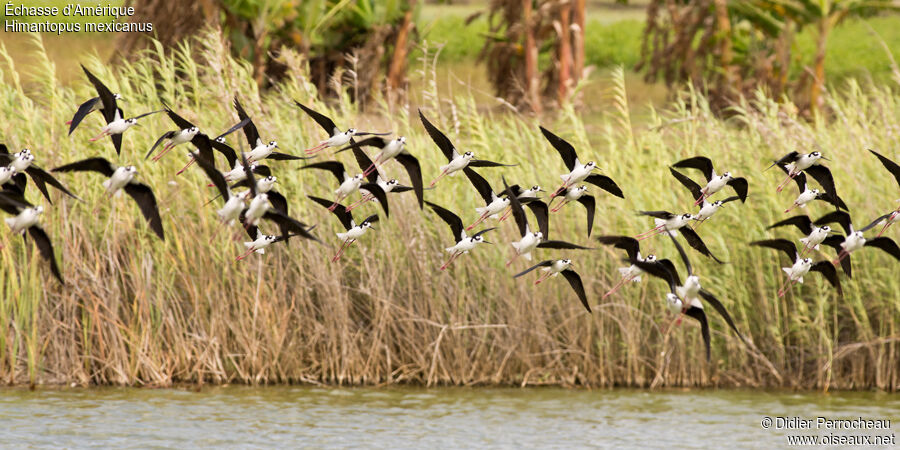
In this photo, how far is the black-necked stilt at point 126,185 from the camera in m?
4.60

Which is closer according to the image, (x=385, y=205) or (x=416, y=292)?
(x=385, y=205)

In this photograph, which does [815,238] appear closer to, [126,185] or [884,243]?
[884,243]

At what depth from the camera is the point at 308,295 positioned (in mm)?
9938

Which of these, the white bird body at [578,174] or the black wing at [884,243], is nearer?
the black wing at [884,243]

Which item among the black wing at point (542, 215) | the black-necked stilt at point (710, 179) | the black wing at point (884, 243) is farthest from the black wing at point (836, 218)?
the black wing at point (542, 215)

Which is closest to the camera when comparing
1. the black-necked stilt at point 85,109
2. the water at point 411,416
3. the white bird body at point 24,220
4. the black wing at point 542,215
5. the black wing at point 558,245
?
the white bird body at point 24,220

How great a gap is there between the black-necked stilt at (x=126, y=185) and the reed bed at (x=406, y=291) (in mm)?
4576

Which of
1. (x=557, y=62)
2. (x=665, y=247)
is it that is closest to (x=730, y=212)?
(x=665, y=247)

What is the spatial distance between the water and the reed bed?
21 centimetres

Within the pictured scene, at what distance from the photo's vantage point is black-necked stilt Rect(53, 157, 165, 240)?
4598 millimetres

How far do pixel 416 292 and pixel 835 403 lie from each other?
3588mm

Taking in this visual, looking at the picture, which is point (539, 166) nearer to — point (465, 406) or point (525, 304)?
point (525, 304)

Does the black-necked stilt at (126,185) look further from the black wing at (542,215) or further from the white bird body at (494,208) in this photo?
the black wing at (542,215)

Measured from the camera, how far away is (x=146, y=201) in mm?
4762
